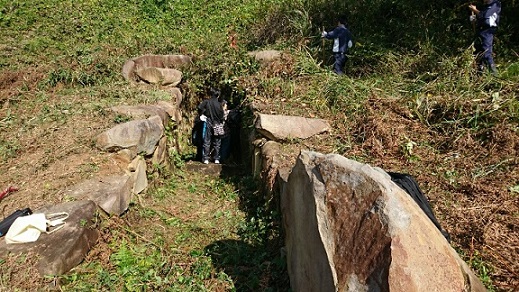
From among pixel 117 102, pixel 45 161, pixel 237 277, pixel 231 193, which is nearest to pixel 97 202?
pixel 45 161

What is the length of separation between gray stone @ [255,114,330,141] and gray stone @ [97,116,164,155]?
1.49 meters

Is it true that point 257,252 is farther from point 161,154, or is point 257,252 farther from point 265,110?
point 161,154

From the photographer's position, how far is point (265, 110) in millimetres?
6270

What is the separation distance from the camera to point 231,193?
5.88 m

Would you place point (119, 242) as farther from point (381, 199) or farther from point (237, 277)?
point (381, 199)

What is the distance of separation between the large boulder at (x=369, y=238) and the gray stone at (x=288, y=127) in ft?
9.15

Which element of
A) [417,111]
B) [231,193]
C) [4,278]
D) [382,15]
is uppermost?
[382,15]

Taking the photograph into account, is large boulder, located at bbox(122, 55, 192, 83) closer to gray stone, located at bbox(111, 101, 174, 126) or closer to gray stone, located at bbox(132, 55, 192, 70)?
gray stone, located at bbox(132, 55, 192, 70)

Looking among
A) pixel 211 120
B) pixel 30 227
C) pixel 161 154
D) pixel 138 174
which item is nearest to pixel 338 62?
pixel 211 120

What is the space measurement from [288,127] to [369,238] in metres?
3.45

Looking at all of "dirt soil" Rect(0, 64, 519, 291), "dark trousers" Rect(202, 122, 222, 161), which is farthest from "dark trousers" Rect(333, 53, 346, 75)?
"dark trousers" Rect(202, 122, 222, 161)

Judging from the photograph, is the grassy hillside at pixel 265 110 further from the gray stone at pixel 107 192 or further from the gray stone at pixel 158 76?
the gray stone at pixel 158 76

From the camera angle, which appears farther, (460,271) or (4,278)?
(4,278)

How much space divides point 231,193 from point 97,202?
212 centimetres
